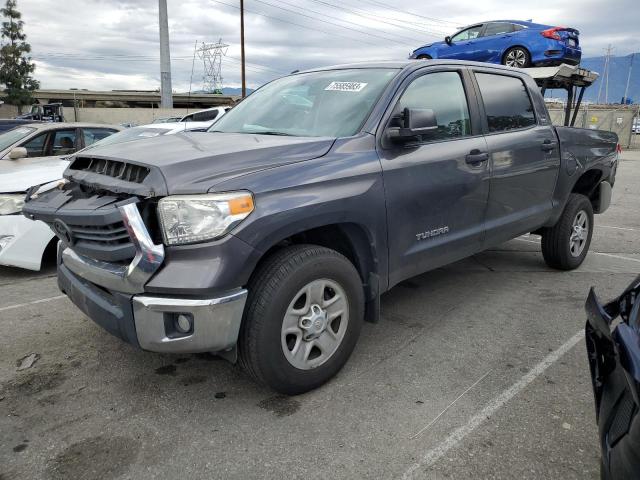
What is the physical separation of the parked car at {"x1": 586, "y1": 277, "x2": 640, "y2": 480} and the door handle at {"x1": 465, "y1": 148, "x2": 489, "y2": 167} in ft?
5.55

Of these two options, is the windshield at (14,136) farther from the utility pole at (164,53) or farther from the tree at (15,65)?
the tree at (15,65)

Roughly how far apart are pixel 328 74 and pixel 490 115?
4.32 ft

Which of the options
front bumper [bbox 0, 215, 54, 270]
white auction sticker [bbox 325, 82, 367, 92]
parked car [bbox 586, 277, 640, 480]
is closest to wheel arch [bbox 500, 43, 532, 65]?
white auction sticker [bbox 325, 82, 367, 92]

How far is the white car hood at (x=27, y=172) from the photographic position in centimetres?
504

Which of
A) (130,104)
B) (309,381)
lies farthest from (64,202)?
(130,104)

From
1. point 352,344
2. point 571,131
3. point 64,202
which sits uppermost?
point 571,131

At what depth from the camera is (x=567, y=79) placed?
6500mm

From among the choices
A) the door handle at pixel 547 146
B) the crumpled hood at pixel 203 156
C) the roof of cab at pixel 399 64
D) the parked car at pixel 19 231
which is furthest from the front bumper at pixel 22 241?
the door handle at pixel 547 146

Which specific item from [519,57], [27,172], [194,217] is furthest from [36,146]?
[519,57]

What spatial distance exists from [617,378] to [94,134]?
7.10 meters

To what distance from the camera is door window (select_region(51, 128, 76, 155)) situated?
6.58 meters

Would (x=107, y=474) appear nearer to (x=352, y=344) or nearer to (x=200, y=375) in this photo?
(x=200, y=375)

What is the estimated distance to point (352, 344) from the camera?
10.0 feet

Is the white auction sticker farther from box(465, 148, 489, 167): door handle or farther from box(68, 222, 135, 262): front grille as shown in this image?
box(68, 222, 135, 262): front grille
